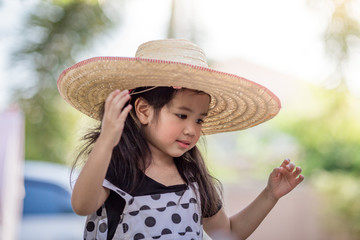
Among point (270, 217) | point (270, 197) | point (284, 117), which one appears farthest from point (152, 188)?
point (284, 117)

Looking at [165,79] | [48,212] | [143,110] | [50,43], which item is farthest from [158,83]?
[48,212]

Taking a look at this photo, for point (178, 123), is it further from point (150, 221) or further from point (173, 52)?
point (150, 221)

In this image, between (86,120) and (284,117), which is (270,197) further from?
(284,117)

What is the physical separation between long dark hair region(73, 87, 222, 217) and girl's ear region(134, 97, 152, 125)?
2 centimetres

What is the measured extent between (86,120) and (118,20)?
202 cm

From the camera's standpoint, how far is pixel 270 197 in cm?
206

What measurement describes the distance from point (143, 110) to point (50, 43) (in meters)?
2.55

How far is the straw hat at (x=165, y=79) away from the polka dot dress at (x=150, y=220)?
0.38 m

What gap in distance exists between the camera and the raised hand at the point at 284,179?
2025mm

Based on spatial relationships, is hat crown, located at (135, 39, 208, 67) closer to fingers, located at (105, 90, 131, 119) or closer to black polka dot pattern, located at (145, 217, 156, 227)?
fingers, located at (105, 90, 131, 119)

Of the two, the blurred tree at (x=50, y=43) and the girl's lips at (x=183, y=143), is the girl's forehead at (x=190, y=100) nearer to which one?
the girl's lips at (x=183, y=143)

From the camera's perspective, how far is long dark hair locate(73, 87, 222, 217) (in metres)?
1.74

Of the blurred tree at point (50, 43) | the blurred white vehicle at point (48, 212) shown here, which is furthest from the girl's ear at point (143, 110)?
the blurred white vehicle at point (48, 212)

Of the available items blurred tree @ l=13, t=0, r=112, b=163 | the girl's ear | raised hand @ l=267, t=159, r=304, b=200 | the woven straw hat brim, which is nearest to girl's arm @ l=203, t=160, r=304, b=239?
raised hand @ l=267, t=159, r=304, b=200
